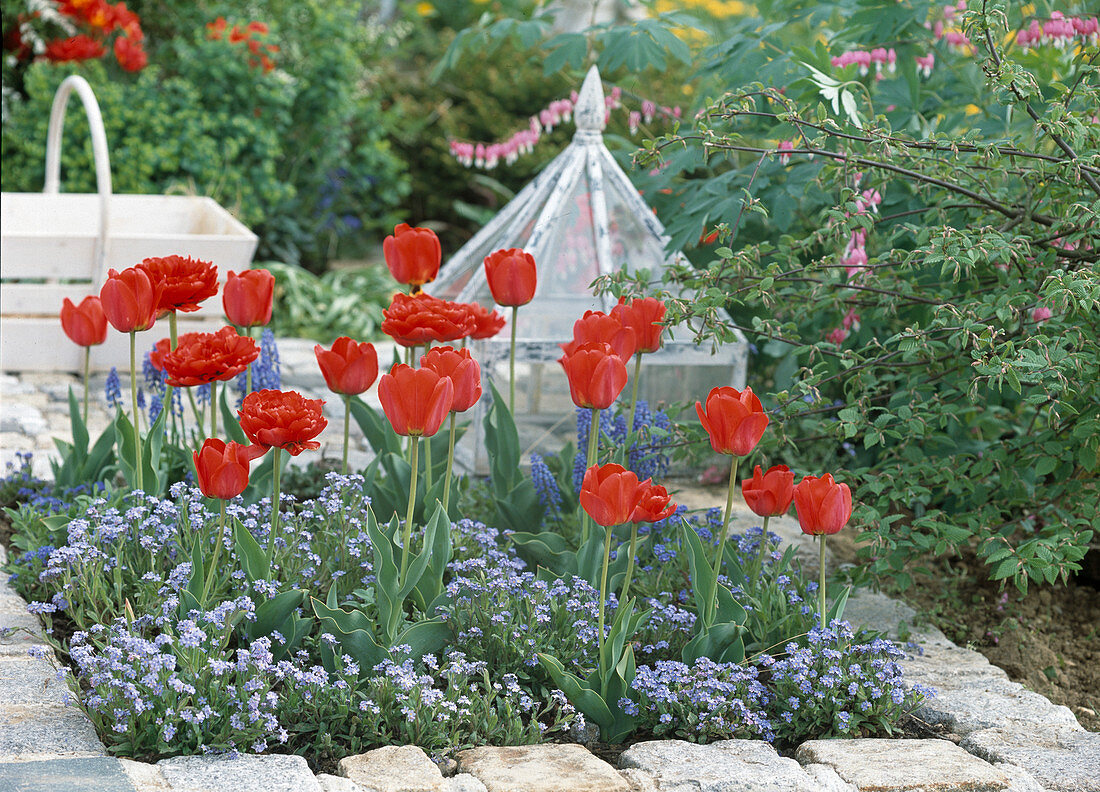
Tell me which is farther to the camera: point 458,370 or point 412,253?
point 412,253

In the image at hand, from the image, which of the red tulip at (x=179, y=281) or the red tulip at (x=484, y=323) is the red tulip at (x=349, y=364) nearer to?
the red tulip at (x=179, y=281)

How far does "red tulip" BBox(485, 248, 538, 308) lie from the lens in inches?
96.9

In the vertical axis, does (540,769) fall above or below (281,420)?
below

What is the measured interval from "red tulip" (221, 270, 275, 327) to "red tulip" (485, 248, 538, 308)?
0.48m

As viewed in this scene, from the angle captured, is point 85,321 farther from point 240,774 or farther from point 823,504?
point 823,504

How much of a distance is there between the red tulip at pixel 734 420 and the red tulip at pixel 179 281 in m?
1.07

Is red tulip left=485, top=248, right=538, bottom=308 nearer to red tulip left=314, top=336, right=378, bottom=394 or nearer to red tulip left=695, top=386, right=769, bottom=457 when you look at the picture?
red tulip left=314, top=336, right=378, bottom=394

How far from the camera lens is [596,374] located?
202cm

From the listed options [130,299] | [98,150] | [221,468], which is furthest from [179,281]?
[98,150]

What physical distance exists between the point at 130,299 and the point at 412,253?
2.00 feet

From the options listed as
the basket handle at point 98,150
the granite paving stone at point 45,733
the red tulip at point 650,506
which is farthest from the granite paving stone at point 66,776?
the basket handle at point 98,150

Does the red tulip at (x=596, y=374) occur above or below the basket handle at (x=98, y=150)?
below

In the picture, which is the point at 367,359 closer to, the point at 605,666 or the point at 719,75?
the point at 605,666

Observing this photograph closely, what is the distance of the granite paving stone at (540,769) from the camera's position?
180 centimetres
